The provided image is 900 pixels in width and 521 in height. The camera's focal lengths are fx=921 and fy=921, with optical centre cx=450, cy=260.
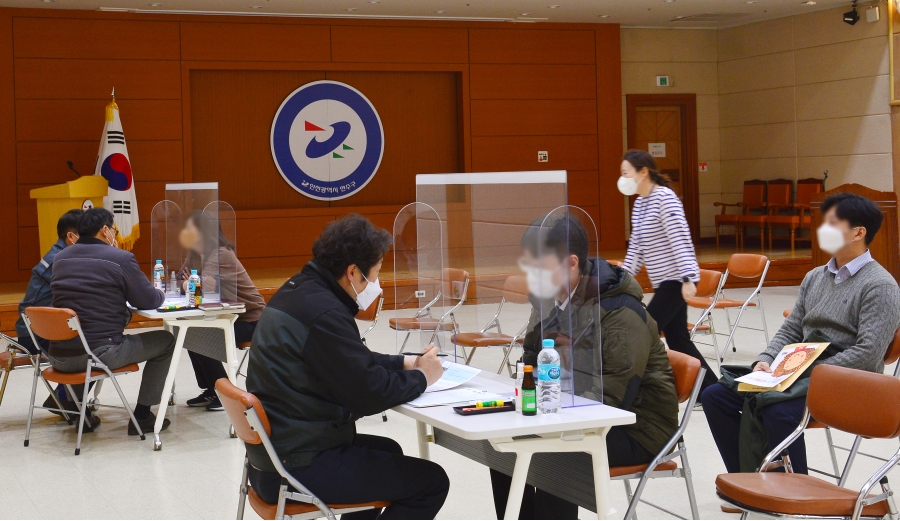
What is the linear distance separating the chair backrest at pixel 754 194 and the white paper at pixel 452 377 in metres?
9.89

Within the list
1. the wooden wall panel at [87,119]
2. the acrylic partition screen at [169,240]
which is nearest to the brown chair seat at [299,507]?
the acrylic partition screen at [169,240]

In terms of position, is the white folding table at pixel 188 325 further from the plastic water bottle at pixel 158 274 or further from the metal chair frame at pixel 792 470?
the metal chair frame at pixel 792 470

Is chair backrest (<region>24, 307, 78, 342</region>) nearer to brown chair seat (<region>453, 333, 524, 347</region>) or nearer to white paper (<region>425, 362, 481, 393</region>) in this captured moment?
brown chair seat (<region>453, 333, 524, 347</region>)

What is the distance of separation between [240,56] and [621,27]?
5174 mm

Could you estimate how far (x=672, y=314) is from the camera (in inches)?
187

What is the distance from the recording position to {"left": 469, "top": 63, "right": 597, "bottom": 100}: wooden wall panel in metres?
11.9

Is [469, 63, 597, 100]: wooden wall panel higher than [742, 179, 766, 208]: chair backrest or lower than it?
higher

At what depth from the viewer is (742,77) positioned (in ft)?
42.1

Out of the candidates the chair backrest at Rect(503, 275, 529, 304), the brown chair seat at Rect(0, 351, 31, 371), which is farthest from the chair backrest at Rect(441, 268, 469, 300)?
the brown chair seat at Rect(0, 351, 31, 371)

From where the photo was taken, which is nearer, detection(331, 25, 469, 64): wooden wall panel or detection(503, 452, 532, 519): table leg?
detection(503, 452, 532, 519): table leg

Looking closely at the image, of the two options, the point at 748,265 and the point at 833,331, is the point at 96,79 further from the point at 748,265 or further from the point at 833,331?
the point at 833,331

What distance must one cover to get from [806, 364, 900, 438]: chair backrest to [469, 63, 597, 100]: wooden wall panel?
30.7ft

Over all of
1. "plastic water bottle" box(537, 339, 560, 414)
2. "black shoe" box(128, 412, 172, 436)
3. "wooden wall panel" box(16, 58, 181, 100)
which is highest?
"wooden wall panel" box(16, 58, 181, 100)

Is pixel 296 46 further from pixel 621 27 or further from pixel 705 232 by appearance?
pixel 705 232
